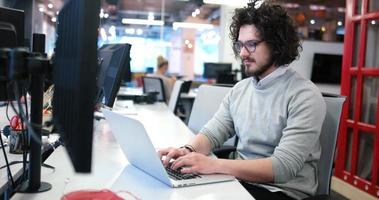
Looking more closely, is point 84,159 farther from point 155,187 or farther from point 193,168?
point 193,168

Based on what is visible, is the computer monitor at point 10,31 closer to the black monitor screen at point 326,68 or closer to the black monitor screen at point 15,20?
the black monitor screen at point 15,20

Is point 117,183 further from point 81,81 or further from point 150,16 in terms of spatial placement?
point 150,16

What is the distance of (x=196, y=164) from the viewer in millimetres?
1205

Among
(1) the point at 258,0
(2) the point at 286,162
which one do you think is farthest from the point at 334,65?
(2) the point at 286,162

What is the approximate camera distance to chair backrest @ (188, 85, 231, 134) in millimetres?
2318

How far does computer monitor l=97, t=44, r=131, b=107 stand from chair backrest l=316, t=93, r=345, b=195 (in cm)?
88

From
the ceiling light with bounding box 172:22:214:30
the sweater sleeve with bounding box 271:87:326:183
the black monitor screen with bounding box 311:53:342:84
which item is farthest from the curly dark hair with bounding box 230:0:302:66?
the ceiling light with bounding box 172:22:214:30

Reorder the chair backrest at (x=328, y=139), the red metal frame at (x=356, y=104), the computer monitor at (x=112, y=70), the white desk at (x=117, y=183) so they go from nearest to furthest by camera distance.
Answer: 1. the white desk at (x=117, y=183)
2. the chair backrest at (x=328, y=139)
3. the computer monitor at (x=112, y=70)
4. the red metal frame at (x=356, y=104)

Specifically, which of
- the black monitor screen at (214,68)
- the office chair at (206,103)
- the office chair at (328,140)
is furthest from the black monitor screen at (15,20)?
the black monitor screen at (214,68)

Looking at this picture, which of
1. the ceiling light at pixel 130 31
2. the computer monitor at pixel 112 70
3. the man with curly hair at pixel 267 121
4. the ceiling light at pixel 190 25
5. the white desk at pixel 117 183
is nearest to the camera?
the white desk at pixel 117 183

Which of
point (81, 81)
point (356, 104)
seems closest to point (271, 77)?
point (81, 81)

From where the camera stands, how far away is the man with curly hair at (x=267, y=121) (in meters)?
1.26

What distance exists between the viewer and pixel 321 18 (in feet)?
23.7

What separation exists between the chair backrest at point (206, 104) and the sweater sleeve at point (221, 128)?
0.56 metres
